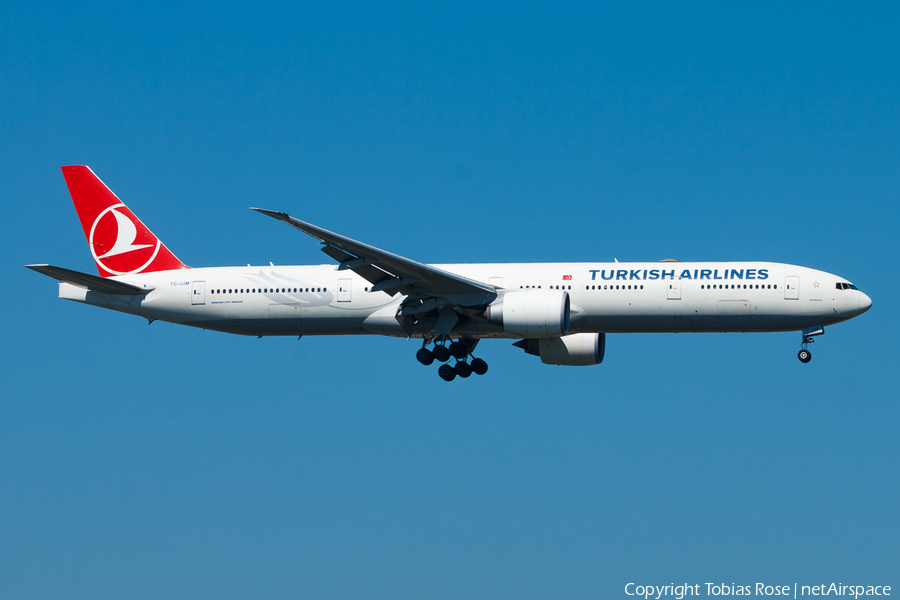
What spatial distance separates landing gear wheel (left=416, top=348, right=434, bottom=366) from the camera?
3919 centimetres

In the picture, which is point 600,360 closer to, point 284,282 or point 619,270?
point 619,270

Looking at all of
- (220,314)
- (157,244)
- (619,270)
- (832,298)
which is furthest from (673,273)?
(157,244)

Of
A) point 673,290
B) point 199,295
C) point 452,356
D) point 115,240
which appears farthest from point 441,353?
point 115,240

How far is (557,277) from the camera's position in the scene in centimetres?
3791

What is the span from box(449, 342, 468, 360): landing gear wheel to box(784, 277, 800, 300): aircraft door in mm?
10997

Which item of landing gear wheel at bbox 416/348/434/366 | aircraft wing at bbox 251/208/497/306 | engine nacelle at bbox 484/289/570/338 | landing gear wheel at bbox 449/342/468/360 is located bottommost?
landing gear wheel at bbox 416/348/434/366

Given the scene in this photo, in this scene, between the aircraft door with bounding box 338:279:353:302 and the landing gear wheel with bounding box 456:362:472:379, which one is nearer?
the aircraft door with bounding box 338:279:353:302

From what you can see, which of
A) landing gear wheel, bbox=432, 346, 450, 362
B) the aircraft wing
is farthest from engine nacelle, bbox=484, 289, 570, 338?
landing gear wheel, bbox=432, 346, 450, 362

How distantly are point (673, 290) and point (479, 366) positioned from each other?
740 centimetres

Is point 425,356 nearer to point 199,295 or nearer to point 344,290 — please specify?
point 344,290

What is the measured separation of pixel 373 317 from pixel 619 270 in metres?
8.53

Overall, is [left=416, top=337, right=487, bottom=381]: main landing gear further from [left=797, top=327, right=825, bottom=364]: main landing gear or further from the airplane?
[left=797, top=327, right=825, bottom=364]: main landing gear

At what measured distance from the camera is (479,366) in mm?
39656

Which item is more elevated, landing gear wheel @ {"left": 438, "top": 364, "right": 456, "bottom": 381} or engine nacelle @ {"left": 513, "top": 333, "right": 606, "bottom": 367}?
engine nacelle @ {"left": 513, "top": 333, "right": 606, "bottom": 367}
